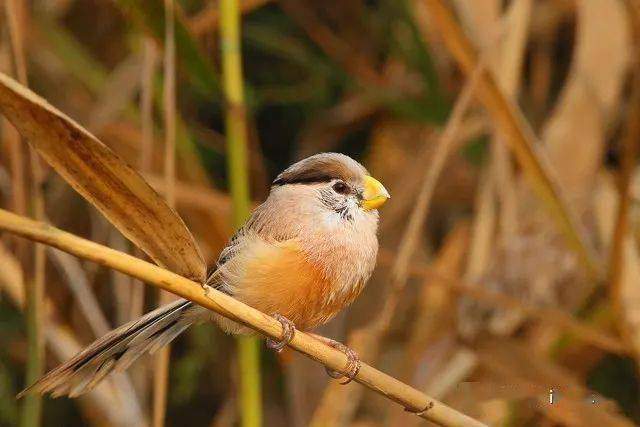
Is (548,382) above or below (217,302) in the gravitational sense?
below

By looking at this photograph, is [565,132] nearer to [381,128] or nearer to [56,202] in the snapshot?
[381,128]

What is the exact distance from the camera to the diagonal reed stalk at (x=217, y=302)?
0.87 m

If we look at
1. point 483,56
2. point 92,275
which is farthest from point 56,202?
point 483,56

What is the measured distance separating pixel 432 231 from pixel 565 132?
48 cm

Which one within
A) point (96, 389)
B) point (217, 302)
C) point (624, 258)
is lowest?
point (96, 389)

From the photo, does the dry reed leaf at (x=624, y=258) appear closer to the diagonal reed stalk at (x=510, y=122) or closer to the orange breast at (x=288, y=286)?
the diagonal reed stalk at (x=510, y=122)

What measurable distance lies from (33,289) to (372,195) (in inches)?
20.8

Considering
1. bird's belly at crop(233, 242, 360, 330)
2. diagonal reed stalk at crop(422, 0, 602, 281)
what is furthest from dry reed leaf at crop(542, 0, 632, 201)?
bird's belly at crop(233, 242, 360, 330)

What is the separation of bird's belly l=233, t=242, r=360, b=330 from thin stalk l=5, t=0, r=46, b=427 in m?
0.31

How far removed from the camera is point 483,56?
191cm

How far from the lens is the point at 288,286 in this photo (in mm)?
1422

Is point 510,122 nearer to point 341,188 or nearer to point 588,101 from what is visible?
point 341,188

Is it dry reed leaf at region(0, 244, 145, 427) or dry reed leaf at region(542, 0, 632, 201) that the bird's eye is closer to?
dry reed leaf at region(0, 244, 145, 427)

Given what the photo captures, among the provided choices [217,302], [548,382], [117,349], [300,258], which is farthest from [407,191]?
[217,302]
